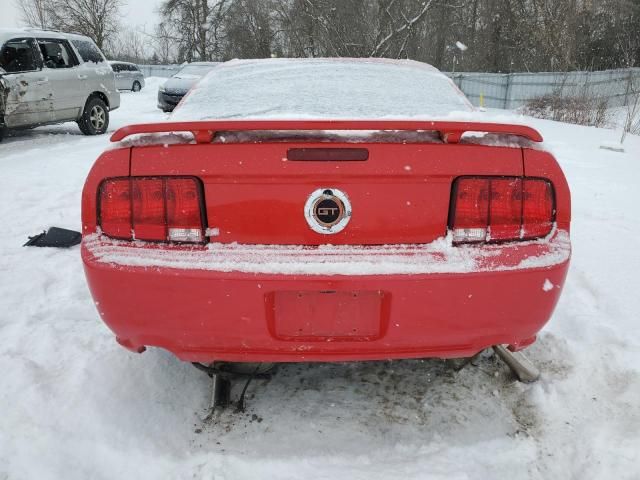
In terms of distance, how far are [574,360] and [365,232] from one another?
4.87ft

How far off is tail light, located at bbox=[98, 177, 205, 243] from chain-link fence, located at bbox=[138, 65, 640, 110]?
743 inches

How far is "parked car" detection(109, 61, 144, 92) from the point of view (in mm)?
24639

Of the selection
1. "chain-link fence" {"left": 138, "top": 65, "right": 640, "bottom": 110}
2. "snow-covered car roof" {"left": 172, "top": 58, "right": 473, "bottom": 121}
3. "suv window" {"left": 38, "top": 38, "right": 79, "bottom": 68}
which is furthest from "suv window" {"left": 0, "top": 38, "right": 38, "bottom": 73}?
"chain-link fence" {"left": 138, "top": 65, "right": 640, "bottom": 110}

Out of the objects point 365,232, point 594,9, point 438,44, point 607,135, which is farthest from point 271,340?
point 594,9

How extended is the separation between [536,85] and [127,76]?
1917 cm

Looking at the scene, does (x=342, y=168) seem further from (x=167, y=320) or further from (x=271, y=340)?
(x=167, y=320)

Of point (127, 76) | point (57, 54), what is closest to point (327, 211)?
point (57, 54)

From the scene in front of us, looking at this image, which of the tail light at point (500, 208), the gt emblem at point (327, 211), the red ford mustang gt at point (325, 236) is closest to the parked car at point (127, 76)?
the red ford mustang gt at point (325, 236)

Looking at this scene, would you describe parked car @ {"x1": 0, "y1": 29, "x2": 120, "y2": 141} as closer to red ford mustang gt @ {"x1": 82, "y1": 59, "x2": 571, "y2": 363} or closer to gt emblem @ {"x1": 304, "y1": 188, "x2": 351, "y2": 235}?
red ford mustang gt @ {"x1": 82, "y1": 59, "x2": 571, "y2": 363}

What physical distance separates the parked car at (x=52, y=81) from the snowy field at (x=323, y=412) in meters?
6.61

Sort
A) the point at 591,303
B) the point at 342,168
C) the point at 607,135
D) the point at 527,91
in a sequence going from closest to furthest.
A: 1. the point at 342,168
2. the point at 591,303
3. the point at 607,135
4. the point at 527,91

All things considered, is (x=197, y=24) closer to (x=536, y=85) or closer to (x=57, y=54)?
(x=536, y=85)

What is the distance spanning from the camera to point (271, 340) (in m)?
1.76

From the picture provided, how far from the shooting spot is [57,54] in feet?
30.6
